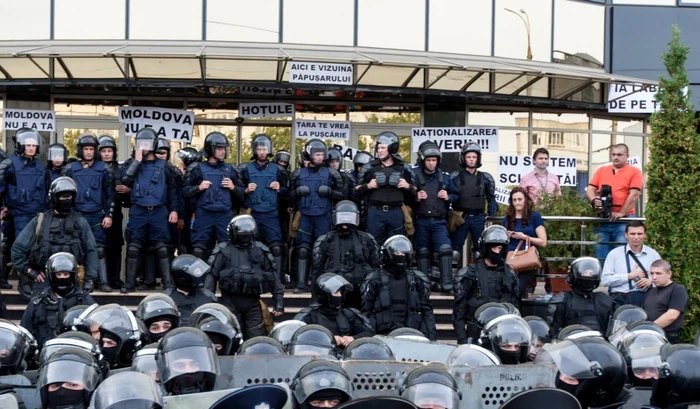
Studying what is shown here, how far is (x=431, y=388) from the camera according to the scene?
5.69 meters

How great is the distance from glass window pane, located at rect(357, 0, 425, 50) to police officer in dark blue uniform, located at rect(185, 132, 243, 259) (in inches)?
180

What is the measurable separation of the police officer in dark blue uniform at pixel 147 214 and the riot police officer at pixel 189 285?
2.48 m

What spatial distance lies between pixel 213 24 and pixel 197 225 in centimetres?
457

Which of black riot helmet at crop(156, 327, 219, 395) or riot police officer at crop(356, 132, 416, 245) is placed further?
riot police officer at crop(356, 132, 416, 245)

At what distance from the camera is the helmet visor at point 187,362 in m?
5.96

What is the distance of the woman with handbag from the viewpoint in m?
11.8

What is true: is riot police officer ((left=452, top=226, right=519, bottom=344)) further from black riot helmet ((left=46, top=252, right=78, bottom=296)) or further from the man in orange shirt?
black riot helmet ((left=46, top=252, right=78, bottom=296))

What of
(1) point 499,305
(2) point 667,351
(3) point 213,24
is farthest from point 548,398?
(3) point 213,24

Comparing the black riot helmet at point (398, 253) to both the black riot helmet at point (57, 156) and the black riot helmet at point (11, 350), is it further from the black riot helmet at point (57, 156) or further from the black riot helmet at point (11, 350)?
the black riot helmet at point (57, 156)

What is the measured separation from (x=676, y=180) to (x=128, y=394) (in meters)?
8.57

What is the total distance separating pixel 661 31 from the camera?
688 inches

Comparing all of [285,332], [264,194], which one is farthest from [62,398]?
[264,194]

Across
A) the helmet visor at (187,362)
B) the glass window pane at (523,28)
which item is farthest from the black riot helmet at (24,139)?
the glass window pane at (523,28)

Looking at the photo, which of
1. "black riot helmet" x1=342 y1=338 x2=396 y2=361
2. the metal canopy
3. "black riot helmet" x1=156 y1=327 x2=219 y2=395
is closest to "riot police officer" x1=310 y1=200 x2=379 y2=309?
the metal canopy
